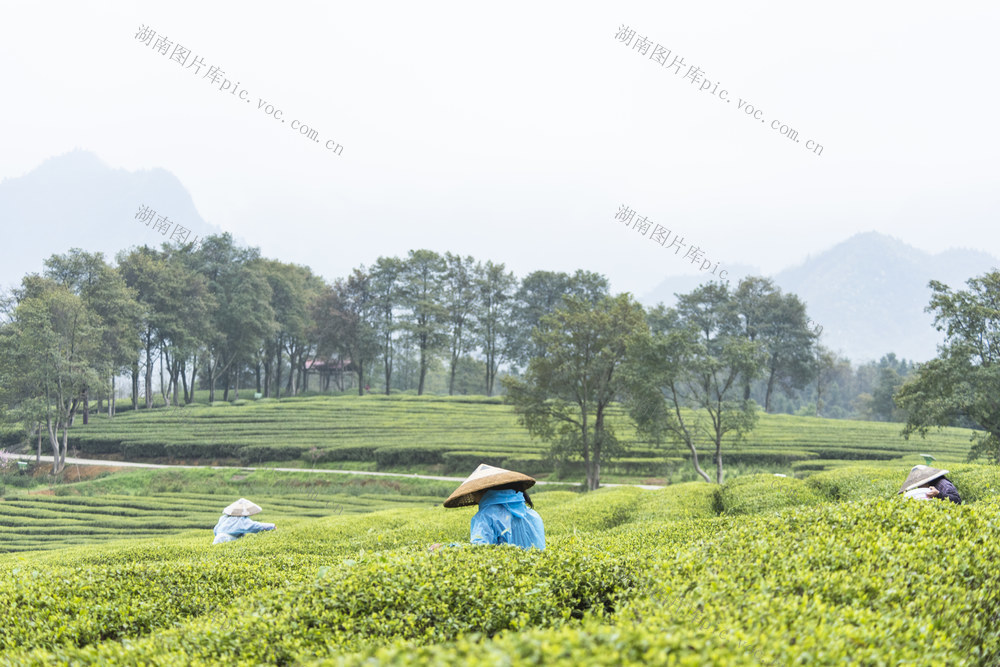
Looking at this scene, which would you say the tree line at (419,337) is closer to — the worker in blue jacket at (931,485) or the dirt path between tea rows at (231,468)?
the dirt path between tea rows at (231,468)

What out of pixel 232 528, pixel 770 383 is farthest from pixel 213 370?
pixel 770 383

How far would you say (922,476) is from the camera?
21.1 feet

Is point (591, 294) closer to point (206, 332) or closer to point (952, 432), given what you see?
point (952, 432)

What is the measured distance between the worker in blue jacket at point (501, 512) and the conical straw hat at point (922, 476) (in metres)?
4.66

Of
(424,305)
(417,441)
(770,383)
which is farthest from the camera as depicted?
(424,305)

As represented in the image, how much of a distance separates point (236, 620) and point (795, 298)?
55908 millimetres

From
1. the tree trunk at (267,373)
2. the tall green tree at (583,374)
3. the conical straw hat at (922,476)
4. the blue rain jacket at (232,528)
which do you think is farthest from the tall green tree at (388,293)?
the conical straw hat at (922,476)

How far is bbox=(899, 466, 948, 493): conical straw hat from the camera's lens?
6293 mm

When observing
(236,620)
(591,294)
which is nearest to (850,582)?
(236,620)

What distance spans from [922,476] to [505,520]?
5.14m

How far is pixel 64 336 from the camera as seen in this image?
3072 cm

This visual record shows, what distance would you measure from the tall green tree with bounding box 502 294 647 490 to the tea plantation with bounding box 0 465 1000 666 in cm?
1716
